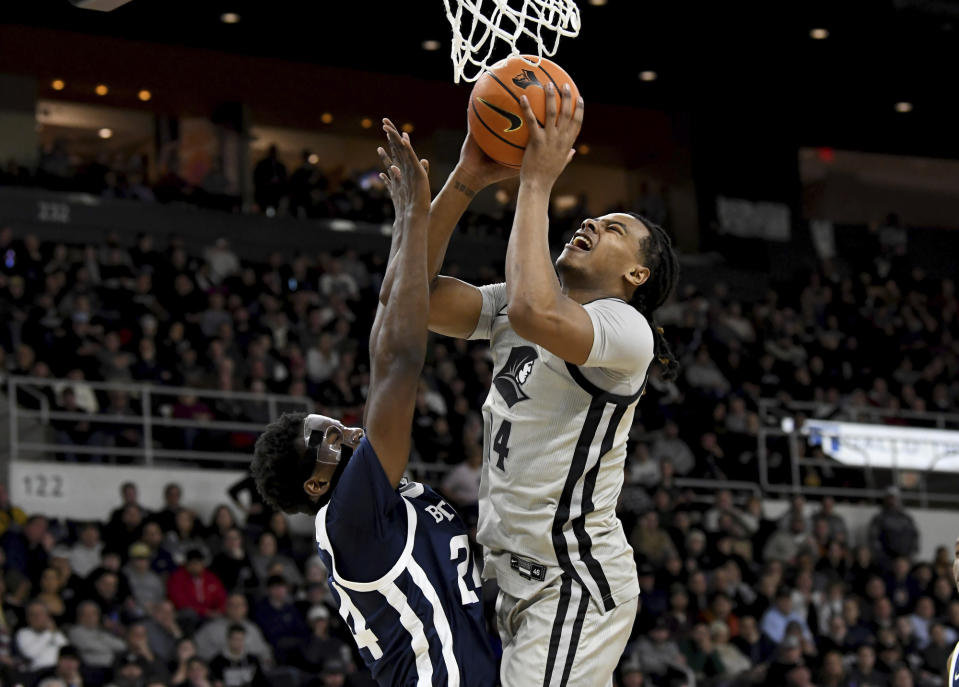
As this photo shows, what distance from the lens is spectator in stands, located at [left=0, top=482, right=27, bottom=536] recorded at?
35.8 ft

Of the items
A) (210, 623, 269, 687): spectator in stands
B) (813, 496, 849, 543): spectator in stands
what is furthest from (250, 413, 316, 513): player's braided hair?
(813, 496, 849, 543): spectator in stands

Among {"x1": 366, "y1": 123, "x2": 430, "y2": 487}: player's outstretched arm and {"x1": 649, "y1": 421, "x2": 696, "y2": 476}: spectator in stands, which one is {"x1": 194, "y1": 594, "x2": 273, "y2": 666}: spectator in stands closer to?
{"x1": 649, "y1": 421, "x2": 696, "y2": 476}: spectator in stands

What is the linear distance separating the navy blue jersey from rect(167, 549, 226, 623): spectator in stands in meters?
7.61

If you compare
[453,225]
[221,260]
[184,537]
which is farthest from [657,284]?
[221,260]

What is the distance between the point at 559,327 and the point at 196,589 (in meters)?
8.41

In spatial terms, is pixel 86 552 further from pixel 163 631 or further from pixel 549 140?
pixel 549 140

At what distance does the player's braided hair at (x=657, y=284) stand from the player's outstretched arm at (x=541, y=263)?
38 cm

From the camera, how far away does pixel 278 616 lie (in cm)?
1123

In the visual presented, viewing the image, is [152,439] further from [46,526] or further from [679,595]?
[679,595]

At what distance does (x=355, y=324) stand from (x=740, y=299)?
24.3 feet

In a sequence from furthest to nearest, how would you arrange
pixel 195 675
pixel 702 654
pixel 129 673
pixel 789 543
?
pixel 789 543, pixel 702 654, pixel 195 675, pixel 129 673

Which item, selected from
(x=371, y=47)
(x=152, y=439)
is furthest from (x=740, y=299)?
(x=152, y=439)

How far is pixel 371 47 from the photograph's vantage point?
64.1 feet

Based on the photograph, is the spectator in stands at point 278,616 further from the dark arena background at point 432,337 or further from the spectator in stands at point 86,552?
the spectator in stands at point 86,552
